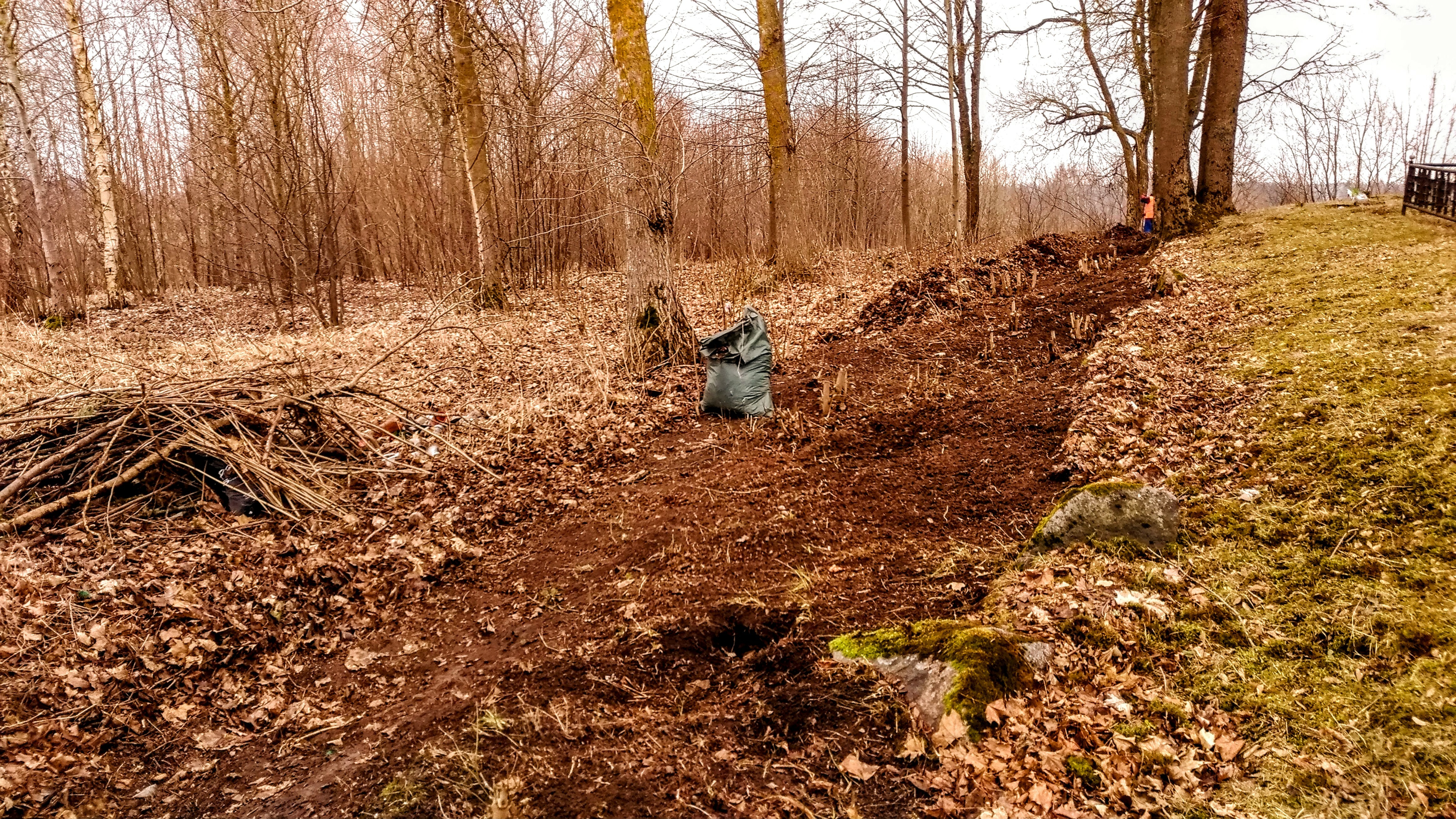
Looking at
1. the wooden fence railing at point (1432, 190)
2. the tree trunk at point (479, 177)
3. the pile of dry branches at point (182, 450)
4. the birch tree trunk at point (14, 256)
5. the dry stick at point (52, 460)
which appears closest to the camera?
the dry stick at point (52, 460)

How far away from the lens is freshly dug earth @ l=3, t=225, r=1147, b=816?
260 cm

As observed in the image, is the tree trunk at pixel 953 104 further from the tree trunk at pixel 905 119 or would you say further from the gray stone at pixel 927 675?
the gray stone at pixel 927 675

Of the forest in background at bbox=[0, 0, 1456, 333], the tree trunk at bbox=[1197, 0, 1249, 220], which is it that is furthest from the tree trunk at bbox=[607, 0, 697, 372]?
the tree trunk at bbox=[1197, 0, 1249, 220]

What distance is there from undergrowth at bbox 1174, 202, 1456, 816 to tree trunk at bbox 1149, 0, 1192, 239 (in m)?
5.87

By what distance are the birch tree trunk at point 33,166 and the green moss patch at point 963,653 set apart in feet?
48.2

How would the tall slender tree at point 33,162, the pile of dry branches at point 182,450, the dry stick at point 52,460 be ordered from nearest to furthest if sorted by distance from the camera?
the dry stick at point 52,460, the pile of dry branches at point 182,450, the tall slender tree at point 33,162

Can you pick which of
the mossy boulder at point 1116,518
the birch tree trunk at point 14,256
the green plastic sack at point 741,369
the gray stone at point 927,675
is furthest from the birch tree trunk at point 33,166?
the mossy boulder at point 1116,518

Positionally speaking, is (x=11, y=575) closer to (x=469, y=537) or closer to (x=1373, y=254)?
(x=469, y=537)

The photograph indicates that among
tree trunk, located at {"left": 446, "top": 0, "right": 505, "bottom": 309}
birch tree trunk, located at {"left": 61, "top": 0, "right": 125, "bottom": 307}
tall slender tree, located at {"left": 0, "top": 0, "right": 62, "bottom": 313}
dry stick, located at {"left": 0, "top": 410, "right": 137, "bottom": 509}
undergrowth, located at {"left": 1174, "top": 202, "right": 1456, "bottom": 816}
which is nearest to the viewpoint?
undergrowth, located at {"left": 1174, "top": 202, "right": 1456, "bottom": 816}

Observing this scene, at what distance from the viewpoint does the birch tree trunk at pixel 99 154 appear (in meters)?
12.0

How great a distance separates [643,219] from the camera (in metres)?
7.06

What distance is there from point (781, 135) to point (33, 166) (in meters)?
12.8

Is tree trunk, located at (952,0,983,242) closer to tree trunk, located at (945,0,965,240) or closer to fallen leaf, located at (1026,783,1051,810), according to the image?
tree trunk, located at (945,0,965,240)

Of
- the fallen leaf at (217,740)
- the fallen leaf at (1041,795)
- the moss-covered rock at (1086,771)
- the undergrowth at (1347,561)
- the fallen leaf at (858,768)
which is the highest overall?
the undergrowth at (1347,561)
